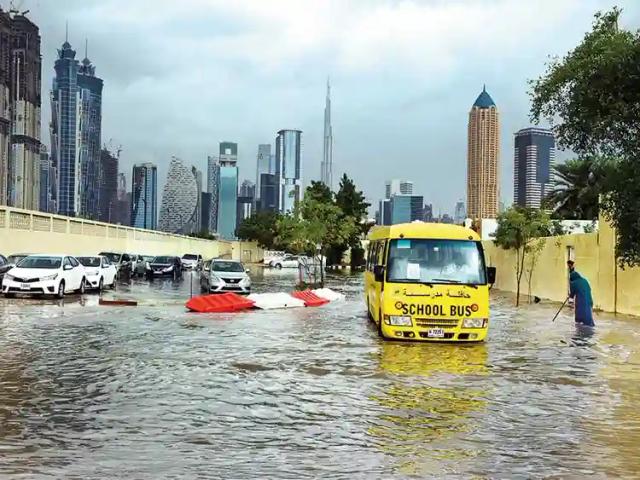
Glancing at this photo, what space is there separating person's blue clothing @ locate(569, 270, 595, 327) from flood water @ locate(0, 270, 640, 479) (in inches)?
66.6

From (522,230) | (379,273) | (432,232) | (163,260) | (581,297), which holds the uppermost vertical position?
(522,230)

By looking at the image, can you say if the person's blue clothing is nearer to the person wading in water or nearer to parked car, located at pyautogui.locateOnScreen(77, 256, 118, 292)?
the person wading in water

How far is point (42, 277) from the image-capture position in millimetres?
26531

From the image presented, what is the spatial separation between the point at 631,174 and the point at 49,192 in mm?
66256

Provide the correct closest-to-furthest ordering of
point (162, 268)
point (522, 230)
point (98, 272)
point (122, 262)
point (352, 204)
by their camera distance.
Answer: point (98, 272) → point (522, 230) → point (122, 262) → point (162, 268) → point (352, 204)

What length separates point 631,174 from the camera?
44.3ft

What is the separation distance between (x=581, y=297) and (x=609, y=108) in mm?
6909

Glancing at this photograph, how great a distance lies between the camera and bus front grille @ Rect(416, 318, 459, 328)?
605 inches

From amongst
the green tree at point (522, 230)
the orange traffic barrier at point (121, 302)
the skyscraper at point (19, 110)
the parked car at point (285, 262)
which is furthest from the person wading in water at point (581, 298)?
the parked car at point (285, 262)

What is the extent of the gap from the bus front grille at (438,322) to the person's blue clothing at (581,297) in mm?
5129

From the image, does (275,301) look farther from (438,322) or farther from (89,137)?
(89,137)

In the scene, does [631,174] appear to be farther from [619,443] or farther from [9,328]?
[9,328]

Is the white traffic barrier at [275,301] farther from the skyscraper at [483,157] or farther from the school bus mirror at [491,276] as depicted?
the skyscraper at [483,157]

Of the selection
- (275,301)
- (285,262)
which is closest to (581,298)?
(275,301)
